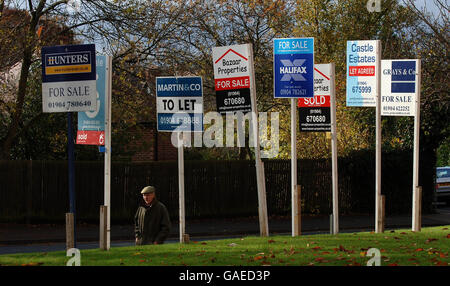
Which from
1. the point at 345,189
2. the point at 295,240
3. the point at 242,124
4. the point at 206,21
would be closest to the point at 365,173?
the point at 345,189

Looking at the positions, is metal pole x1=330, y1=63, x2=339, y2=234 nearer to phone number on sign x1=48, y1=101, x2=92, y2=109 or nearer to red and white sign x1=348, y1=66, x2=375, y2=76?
red and white sign x1=348, y1=66, x2=375, y2=76

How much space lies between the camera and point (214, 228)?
918 inches

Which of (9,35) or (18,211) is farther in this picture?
(18,211)

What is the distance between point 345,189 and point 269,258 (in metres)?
18.2

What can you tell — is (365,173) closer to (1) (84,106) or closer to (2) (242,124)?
(2) (242,124)

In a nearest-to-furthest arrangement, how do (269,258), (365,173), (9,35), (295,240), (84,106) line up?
(269,258), (84,106), (295,240), (9,35), (365,173)

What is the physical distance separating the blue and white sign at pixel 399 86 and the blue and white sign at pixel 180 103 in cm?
408

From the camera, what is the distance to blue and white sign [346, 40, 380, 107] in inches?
587

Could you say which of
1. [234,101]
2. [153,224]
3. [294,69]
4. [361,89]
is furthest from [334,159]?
[153,224]

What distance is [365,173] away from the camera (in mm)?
27484

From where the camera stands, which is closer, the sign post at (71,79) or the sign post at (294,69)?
the sign post at (71,79)

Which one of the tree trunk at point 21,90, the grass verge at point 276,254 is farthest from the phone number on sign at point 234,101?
the tree trunk at point 21,90

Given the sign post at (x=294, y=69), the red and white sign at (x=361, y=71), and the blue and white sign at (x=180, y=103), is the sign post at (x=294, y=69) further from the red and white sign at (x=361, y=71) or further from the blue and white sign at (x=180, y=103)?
the blue and white sign at (x=180, y=103)

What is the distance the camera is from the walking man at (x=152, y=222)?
12008mm
